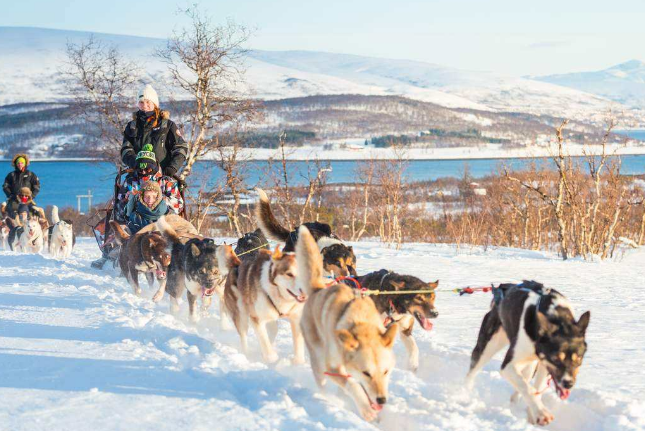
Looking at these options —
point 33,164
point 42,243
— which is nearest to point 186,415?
point 42,243

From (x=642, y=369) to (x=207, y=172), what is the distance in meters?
15.1

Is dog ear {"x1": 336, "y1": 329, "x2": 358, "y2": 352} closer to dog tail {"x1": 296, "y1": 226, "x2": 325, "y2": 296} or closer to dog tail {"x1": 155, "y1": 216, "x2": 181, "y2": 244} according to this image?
dog tail {"x1": 296, "y1": 226, "x2": 325, "y2": 296}

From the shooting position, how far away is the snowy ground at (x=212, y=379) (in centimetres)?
333

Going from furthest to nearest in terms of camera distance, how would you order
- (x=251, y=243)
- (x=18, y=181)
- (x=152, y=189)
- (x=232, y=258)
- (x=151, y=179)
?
(x=18, y=181)
(x=151, y=179)
(x=152, y=189)
(x=251, y=243)
(x=232, y=258)

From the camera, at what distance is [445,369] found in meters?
4.87

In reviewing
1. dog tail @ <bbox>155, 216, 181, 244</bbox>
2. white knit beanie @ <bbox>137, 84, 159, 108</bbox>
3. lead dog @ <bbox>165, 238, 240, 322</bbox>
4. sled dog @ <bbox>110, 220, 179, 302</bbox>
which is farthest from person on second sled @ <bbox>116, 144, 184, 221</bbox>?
lead dog @ <bbox>165, 238, 240, 322</bbox>

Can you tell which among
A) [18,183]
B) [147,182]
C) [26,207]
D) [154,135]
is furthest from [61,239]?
[147,182]

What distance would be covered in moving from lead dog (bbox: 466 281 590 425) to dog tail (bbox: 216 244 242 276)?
219cm

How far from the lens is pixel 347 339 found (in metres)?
3.39

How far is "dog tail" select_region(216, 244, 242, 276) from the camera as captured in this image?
5363 millimetres

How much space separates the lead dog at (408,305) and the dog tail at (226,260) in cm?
127

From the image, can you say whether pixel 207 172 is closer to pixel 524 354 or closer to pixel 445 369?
pixel 445 369

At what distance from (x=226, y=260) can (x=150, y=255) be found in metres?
1.75

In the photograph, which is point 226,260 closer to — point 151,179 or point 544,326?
point 544,326
